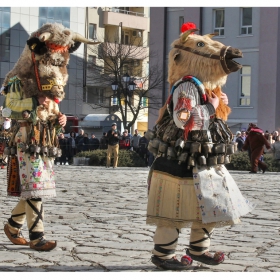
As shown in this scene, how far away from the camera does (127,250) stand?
707 cm

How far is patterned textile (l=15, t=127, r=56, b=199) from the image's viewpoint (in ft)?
23.1

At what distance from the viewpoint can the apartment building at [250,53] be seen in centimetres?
3722

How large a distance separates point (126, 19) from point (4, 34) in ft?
39.8

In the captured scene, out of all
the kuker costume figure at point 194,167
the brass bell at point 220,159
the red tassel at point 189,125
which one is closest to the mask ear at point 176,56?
the kuker costume figure at point 194,167

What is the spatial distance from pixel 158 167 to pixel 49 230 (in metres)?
2.53

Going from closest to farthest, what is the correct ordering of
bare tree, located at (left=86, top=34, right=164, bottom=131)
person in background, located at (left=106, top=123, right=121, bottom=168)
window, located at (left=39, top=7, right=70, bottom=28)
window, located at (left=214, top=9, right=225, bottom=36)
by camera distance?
person in background, located at (left=106, top=123, right=121, bottom=168), window, located at (left=214, top=9, right=225, bottom=36), bare tree, located at (left=86, top=34, right=164, bottom=131), window, located at (left=39, top=7, right=70, bottom=28)

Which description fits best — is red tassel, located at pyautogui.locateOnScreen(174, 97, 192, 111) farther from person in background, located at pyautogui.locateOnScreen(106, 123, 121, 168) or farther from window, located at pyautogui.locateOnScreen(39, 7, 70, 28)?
window, located at pyautogui.locateOnScreen(39, 7, 70, 28)

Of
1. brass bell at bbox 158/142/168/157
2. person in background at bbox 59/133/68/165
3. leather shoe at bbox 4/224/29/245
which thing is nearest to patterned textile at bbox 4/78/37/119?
leather shoe at bbox 4/224/29/245

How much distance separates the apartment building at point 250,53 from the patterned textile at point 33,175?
30548mm

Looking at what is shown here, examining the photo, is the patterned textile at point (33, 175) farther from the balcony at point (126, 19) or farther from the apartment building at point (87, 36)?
the balcony at point (126, 19)

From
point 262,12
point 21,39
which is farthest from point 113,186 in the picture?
point 21,39

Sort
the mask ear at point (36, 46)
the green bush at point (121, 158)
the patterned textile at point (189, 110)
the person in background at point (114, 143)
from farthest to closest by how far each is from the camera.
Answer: the green bush at point (121, 158)
the person in background at point (114, 143)
the mask ear at point (36, 46)
the patterned textile at point (189, 110)

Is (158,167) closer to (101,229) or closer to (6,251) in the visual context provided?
(6,251)

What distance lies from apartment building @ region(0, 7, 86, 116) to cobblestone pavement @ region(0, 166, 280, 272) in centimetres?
3858
